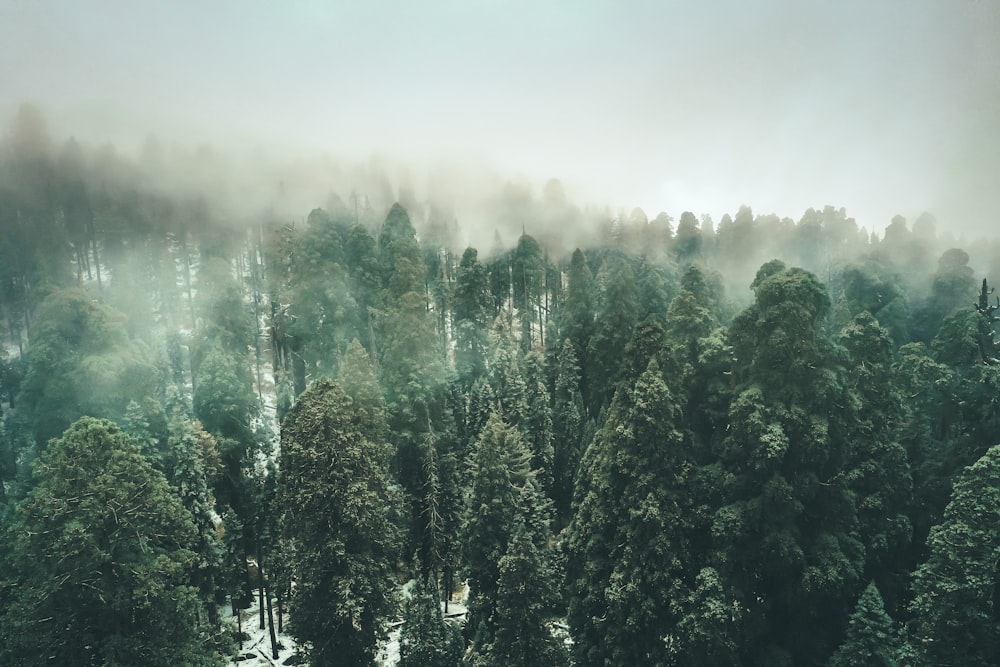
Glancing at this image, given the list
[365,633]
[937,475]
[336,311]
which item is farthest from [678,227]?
[365,633]

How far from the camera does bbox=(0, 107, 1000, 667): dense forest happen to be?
781 inches

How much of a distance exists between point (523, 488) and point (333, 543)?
11596 mm

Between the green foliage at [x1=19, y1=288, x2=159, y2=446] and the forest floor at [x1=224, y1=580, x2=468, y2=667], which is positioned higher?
the green foliage at [x1=19, y1=288, x2=159, y2=446]

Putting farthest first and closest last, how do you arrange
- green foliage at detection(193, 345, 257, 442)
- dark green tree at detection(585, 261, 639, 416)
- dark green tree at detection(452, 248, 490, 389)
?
1. dark green tree at detection(452, 248, 490, 389)
2. dark green tree at detection(585, 261, 639, 416)
3. green foliage at detection(193, 345, 257, 442)

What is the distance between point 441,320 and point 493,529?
45.4 m

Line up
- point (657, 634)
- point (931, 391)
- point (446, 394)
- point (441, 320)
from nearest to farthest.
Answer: point (657, 634)
point (931, 391)
point (446, 394)
point (441, 320)

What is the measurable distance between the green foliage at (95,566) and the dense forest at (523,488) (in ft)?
0.31

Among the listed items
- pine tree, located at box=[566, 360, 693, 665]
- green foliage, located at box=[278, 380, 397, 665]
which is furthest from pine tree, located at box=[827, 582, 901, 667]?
green foliage, located at box=[278, 380, 397, 665]

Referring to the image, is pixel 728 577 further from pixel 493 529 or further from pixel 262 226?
pixel 262 226

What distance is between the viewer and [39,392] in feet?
127

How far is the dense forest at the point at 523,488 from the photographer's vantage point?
19.8 metres

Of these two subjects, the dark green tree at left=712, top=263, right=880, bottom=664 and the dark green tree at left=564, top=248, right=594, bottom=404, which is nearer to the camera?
the dark green tree at left=712, top=263, right=880, bottom=664

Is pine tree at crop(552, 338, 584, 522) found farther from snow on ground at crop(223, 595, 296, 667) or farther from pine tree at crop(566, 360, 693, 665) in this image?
snow on ground at crop(223, 595, 296, 667)

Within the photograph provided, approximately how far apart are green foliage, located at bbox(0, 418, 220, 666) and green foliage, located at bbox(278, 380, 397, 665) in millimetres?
4183
